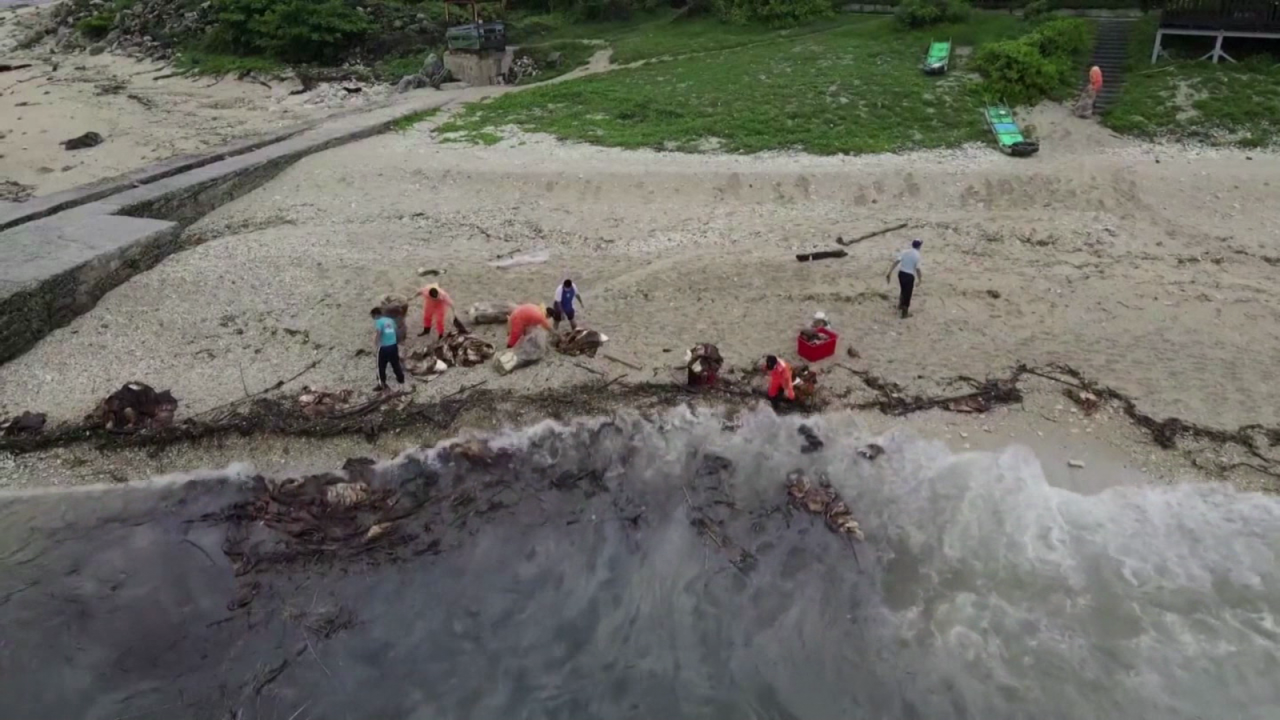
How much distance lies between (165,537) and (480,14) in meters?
29.9

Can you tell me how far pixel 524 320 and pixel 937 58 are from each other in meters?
18.7

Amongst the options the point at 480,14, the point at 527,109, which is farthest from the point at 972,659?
the point at 480,14

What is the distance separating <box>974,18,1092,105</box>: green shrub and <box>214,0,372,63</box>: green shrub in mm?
25574

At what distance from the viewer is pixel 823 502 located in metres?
10.4

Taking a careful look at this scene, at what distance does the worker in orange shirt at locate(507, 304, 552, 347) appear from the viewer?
12.6 metres

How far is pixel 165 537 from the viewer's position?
403 inches

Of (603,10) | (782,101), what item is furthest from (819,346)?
(603,10)

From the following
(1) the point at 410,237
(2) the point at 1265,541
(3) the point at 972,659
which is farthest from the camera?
(1) the point at 410,237

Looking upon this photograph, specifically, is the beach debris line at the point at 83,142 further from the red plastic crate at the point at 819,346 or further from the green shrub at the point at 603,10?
the red plastic crate at the point at 819,346

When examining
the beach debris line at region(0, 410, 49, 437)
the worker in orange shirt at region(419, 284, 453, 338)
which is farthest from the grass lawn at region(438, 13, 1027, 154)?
the beach debris line at region(0, 410, 49, 437)

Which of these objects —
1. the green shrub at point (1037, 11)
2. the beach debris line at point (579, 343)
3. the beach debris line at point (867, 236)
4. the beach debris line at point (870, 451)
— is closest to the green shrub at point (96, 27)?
the beach debris line at point (579, 343)

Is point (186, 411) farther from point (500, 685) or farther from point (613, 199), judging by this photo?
point (613, 199)

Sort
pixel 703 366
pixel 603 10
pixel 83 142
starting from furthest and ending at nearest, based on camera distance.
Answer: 1. pixel 603 10
2. pixel 83 142
3. pixel 703 366

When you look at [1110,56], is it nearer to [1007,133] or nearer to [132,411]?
[1007,133]
